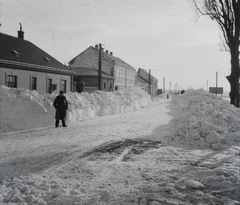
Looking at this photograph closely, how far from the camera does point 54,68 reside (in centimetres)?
2609

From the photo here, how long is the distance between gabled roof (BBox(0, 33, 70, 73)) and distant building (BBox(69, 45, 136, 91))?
12105mm

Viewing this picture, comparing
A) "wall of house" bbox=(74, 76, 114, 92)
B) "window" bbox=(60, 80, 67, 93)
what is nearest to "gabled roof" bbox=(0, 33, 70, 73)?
"window" bbox=(60, 80, 67, 93)

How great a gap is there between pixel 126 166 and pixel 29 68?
66.7 ft

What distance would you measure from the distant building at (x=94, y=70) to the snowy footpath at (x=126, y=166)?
31.3 m

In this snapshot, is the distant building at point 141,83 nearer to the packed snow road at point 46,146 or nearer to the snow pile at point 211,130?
the snow pile at point 211,130

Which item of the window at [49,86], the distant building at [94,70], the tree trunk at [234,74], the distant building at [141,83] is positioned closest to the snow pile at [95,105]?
the window at [49,86]

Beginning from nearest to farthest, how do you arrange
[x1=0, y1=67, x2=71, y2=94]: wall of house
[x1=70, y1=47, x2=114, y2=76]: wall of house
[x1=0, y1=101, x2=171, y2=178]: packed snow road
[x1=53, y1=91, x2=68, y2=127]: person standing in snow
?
1. [x1=0, y1=101, x2=171, y2=178]: packed snow road
2. [x1=53, y1=91, x2=68, y2=127]: person standing in snow
3. [x1=0, y1=67, x2=71, y2=94]: wall of house
4. [x1=70, y1=47, x2=114, y2=76]: wall of house

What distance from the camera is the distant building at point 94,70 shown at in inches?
1645

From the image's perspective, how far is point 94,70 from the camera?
→ 43.2 m

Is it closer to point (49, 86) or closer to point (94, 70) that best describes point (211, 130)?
point (49, 86)

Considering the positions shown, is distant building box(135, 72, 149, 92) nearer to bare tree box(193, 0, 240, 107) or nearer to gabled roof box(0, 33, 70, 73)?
gabled roof box(0, 33, 70, 73)

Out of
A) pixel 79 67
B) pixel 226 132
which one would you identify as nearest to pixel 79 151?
pixel 226 132

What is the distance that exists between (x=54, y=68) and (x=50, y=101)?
14199mm

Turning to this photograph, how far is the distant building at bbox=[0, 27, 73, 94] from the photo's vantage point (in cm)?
2062
